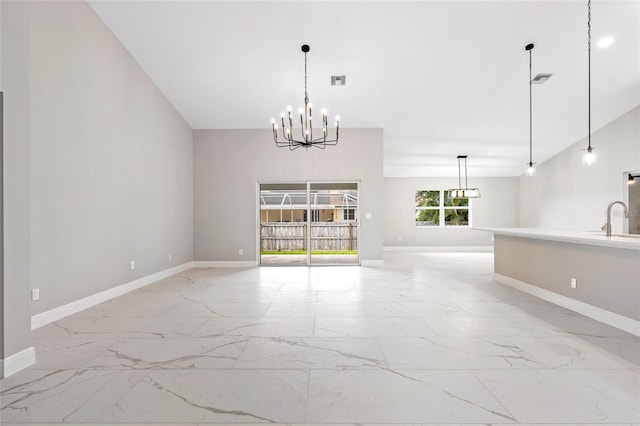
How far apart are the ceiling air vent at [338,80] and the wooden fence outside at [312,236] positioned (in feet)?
12.0

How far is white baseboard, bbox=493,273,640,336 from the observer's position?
9.93ft

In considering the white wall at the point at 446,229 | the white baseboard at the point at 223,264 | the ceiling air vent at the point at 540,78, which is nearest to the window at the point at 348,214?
the white baseboard at the point at 223,264

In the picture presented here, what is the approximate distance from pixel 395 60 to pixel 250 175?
3.94 meters

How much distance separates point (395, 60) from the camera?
198 inches

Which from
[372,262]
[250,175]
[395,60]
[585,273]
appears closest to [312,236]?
[372,262]

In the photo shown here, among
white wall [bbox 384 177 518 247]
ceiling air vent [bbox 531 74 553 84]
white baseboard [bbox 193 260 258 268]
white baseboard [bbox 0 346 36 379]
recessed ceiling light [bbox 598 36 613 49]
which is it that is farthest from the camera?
white wall [bbox 384 177 518 247]

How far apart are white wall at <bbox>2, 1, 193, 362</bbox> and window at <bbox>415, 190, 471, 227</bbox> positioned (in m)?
8.10

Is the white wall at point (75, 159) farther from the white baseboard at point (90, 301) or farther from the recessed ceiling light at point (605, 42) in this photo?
the recessed ceiling light at point (605, 42)

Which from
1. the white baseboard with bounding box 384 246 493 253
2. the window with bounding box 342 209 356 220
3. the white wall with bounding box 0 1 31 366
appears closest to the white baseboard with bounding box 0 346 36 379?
the white wall with bounding box 0 1 31 366

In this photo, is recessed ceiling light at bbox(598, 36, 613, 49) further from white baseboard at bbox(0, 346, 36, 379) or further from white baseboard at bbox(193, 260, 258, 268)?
white baseboard at bbox(0, 346, 36, 379)

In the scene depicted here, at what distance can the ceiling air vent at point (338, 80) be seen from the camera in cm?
543

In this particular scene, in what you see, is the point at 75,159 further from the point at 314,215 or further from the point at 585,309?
the point at 585,309

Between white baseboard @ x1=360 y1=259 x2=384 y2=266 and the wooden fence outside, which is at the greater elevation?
the wooden fence outside

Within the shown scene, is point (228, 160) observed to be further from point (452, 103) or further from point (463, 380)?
point (463, 380)
